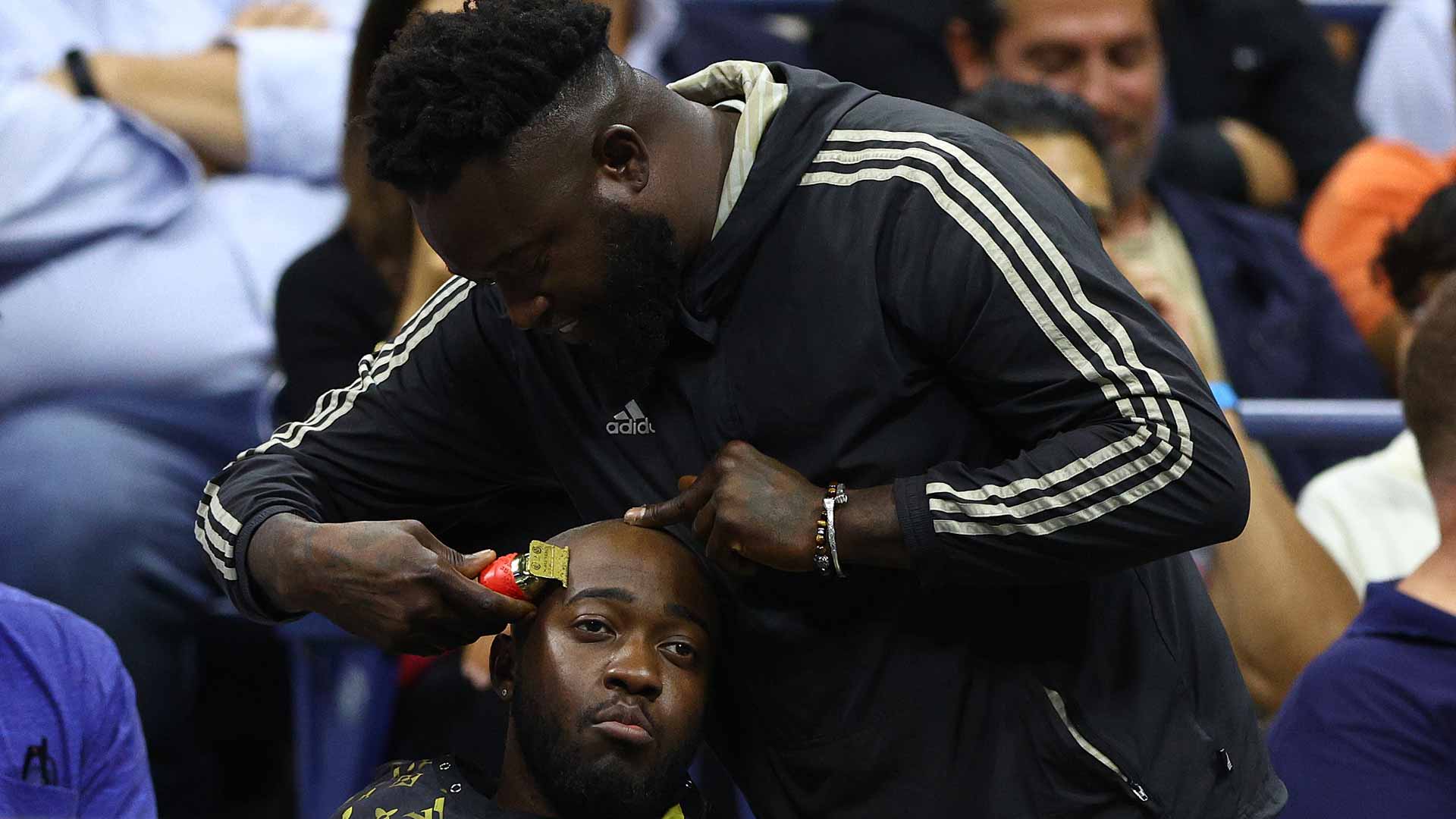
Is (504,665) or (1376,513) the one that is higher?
(504,665)

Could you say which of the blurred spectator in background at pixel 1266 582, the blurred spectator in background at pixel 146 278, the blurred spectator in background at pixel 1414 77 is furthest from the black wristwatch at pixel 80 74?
the blurred spectator in background at pixel 1414 77

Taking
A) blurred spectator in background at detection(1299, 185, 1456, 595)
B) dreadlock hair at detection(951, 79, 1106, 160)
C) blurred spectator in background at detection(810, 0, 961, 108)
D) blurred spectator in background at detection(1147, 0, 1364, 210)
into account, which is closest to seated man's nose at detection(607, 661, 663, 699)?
dreadlock hair at detection(951, 79, 1106, 160)

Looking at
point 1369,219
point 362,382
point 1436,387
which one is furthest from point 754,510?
point 1369,219

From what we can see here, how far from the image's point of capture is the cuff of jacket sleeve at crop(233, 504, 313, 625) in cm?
212

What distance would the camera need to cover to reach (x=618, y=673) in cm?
221

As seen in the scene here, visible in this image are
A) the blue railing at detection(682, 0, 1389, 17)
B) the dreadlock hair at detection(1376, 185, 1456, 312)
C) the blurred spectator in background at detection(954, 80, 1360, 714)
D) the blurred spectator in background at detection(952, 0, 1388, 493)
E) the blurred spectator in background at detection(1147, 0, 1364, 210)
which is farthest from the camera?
the blue railing at detection(682, 0, 1389, 17)

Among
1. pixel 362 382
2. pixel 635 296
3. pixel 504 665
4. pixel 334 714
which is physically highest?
pixel 635 296

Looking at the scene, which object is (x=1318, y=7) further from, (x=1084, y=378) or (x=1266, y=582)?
(x=1084, y=378)

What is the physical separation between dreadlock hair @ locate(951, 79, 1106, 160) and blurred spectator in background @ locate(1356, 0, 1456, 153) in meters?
1.95

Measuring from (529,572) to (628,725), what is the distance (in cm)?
23

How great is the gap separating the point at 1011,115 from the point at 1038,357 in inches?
66.7

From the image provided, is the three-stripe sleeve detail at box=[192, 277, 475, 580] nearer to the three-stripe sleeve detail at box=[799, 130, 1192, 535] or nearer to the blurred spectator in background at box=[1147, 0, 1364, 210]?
the three-stripe sleeve detail at box=[799, 130, 1192, 535]

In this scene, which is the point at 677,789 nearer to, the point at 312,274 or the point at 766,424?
the point at 766,424

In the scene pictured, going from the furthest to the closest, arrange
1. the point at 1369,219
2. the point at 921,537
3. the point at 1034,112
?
the point at 1369,219 < the point at 1034,112 < the point at 921,537
